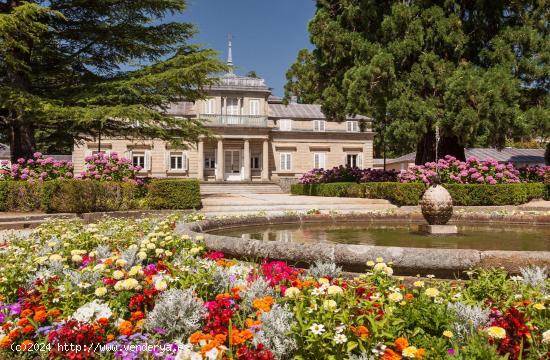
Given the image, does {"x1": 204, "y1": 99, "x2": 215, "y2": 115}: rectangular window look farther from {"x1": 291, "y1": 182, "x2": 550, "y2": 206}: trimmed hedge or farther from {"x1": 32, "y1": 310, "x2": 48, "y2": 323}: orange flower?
{"x1": 32, "y1": 310, "x2": 48, "y2": 323}: orange flower

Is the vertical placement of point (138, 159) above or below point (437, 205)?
above

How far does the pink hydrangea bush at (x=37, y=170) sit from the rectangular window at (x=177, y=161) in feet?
70.5

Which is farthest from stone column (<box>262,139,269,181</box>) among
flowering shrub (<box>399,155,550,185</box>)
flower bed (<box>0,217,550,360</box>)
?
flower bed (<box>0,217,550,360</box>)

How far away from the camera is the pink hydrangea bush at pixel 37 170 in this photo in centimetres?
1401

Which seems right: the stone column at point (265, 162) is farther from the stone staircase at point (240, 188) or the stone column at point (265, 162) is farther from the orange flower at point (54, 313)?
the orange flower at point (54, 313)

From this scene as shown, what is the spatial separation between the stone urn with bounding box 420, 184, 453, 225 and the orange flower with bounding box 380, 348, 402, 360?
5.04 meters

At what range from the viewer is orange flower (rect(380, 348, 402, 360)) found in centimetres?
214

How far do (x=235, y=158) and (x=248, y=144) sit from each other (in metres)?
2.29

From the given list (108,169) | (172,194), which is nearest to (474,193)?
(172,194)

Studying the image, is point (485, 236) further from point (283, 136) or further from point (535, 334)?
point (283, 136)

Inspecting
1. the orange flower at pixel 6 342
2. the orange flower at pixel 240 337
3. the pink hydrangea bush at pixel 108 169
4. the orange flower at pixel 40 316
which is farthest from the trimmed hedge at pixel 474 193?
the orange flower at pixel 6 342

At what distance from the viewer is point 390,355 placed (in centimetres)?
216

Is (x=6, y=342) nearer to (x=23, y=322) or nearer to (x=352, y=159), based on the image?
(x=23, y=322)

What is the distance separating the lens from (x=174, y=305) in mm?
2705
